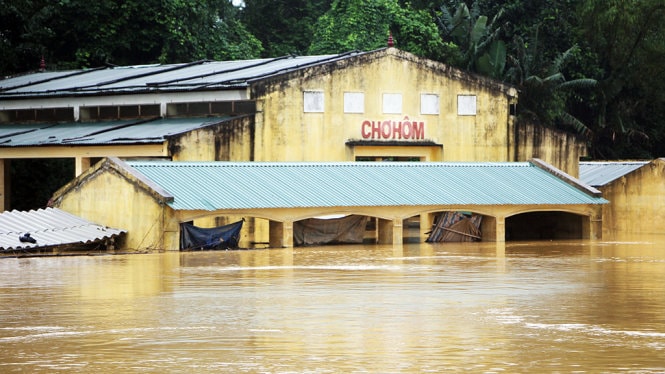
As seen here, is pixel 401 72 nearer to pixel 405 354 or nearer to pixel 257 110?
pixel 257 110

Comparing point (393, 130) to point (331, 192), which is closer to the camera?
point (331, 192)

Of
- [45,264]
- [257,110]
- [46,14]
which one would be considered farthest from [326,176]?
[46,14]

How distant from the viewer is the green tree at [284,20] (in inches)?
3546

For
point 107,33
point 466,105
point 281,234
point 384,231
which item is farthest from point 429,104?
point 107,33

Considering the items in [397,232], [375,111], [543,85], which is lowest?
[397,232]

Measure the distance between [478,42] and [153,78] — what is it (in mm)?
19907

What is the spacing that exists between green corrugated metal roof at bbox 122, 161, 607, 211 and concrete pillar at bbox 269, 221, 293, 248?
98 centimetres

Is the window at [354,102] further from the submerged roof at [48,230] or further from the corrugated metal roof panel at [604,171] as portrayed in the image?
the submerged roof at [48,230]

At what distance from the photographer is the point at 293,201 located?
51.8 m

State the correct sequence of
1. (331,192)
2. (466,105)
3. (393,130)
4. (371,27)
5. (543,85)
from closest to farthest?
(331,192) < (393,130) < (466,105) < (543,85) < (371,27)

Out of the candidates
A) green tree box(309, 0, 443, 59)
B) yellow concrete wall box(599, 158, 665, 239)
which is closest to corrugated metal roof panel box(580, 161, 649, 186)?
yellow concrete wall box(599, 158, 665, 239)

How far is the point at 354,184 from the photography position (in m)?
55.3

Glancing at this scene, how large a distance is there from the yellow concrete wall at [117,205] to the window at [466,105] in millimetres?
18423

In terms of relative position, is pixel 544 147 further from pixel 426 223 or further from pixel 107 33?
pixel 107 33
